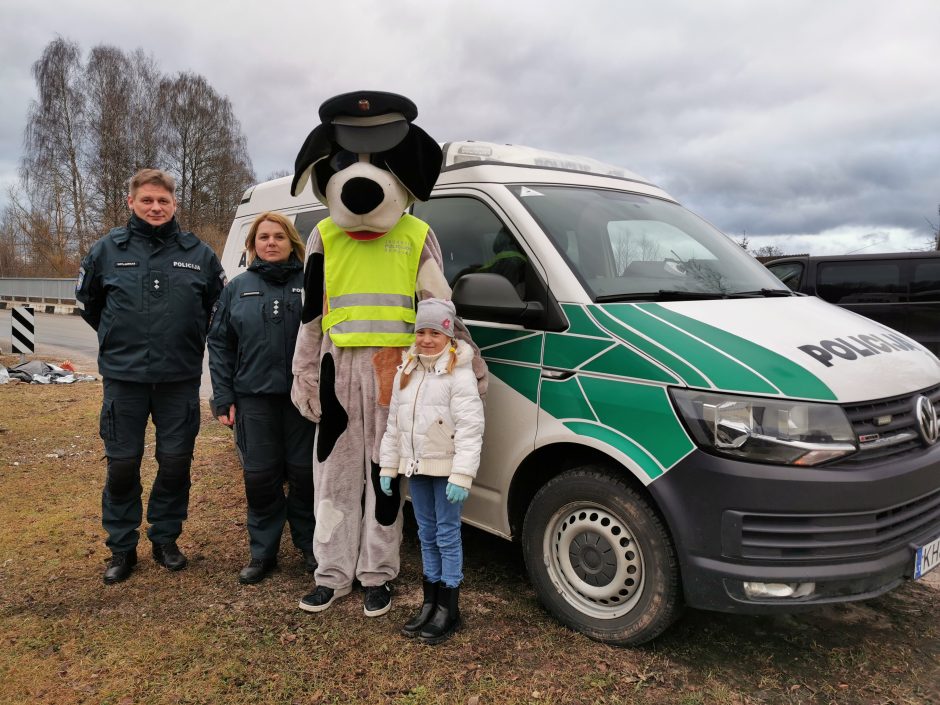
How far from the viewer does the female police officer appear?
11.3ft

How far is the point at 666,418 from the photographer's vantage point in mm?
2541

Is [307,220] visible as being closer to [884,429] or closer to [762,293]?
[762,293]

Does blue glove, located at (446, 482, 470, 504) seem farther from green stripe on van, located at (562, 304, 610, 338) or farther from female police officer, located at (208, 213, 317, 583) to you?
female police officer, located at (208, 213, 317, 583)

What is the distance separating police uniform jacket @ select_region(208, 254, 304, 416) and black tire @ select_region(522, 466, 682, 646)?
57.6 inches

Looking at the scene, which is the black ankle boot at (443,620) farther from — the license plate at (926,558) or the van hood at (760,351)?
the license plate at (926,558)

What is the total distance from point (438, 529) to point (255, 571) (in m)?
1.20

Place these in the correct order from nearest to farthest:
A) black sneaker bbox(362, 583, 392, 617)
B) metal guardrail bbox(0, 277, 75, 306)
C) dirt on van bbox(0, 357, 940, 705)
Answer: dirt on van bbox(0, 357, 940, 705) → black sneaker bbox(362, 583, 392, 617) → metal guardrail bbox(0, 277, 75, 306)

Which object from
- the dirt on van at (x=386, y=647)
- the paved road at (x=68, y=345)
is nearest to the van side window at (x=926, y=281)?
the dirt on van at (x=386, y=647)

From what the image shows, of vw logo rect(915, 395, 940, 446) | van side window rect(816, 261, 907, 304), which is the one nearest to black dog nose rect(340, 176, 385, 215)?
vw logo rect(915, 395, 940, 446)

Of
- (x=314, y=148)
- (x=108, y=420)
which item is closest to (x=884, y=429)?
(x=314, y=148)

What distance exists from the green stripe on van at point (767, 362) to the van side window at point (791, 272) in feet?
24.7

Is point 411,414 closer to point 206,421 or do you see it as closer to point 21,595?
point 21,595

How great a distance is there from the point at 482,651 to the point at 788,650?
4.36ft

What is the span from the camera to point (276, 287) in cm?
351
